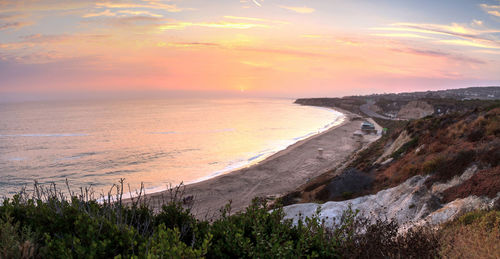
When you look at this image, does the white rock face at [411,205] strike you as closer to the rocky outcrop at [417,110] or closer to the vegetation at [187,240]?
the vegetation at [187,240]

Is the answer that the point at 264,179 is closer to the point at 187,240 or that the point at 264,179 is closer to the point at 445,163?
the point at 445,163

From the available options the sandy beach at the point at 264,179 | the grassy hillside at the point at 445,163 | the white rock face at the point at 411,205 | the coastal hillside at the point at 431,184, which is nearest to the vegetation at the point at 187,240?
the coastal hillside at the point at 431,184

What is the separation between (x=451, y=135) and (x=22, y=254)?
2567 centimetres

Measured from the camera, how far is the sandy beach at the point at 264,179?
1041 inches

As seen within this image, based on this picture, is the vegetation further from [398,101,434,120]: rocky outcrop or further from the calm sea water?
[398,101,434,120]: rocky outcrop

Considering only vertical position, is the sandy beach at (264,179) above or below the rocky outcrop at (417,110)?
below

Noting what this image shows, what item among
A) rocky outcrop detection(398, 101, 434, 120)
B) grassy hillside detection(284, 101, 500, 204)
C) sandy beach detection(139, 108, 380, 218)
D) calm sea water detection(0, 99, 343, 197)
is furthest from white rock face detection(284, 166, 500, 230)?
rocky outcrop detection(398, 101, 434, 120)

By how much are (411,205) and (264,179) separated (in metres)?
21.7

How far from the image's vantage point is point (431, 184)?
14.1 m

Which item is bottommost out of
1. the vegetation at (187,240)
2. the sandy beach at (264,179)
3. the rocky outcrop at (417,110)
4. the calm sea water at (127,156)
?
the calm sea water at (127,156)

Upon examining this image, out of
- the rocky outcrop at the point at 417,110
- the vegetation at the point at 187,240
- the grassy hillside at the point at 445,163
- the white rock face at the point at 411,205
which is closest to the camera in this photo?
the vegetation at the point at 187,240

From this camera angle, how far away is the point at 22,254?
426 centimetres

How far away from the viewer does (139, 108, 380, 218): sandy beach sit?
26.4m

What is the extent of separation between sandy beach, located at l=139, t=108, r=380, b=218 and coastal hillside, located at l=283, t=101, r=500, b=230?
7.03 m
